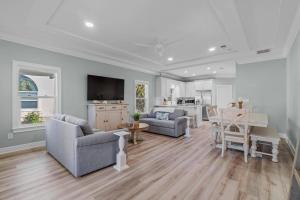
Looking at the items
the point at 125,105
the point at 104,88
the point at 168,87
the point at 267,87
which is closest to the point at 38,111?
the point at 104,88

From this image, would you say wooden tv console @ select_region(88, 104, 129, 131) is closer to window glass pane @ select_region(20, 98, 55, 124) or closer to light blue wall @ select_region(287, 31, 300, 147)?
window glass pane @ select_region(20, 98, 55, 124)

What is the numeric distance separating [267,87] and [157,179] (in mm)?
4923

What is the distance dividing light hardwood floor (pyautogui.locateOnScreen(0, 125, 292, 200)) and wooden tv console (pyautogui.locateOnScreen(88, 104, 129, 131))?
5.04ft

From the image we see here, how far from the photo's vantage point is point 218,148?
3725mm

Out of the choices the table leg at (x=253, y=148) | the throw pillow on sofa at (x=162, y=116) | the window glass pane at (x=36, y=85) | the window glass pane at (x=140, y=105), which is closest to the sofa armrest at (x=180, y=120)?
the throw pillow on sofa at (x=162, y=116)

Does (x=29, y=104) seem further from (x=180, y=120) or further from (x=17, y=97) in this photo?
(x=180, y=120)

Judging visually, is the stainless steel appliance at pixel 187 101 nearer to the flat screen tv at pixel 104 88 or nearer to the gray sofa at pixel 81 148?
the flat screen tv at pixel 104 88

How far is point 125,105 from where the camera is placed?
539 centimetres

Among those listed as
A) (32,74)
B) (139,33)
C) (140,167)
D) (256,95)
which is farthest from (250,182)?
(32,74)

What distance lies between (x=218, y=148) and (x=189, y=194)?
7.04ft

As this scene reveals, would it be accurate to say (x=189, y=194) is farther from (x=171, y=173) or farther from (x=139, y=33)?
(x=139, y=33)

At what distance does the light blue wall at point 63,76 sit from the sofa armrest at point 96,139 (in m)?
2.35

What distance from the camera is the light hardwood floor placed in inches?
76.9

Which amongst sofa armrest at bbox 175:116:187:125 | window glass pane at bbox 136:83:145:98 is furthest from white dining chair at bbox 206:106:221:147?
window glass pane at bbox 136:83:145:98
